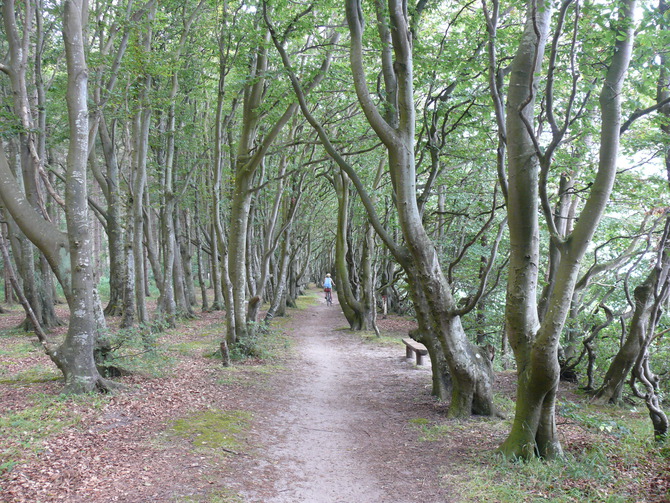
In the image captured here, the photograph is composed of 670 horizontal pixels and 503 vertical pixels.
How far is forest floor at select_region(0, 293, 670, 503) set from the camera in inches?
175

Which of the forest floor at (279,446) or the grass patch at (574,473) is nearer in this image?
the grass patch at (574,473)

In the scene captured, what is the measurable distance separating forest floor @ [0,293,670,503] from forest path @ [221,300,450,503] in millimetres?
23

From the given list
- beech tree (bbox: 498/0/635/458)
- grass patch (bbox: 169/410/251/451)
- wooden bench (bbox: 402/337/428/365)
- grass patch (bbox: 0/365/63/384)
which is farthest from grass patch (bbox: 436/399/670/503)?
grass patch (bbox: 0/365/63/384)

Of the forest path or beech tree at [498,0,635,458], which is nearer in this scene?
beech tree at [498,0,635,458]

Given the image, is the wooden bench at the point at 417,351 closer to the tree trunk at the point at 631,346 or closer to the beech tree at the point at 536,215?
the tree trunk at the point at 631,346

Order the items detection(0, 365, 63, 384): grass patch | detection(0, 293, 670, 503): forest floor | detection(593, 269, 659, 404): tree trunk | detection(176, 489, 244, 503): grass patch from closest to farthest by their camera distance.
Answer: detection(176, 489, 244, 503): grass patch
detection(0, 293, 670, 503): forest floor
detection(593, 269, 659, 404): tree trunk
detection(0, 365, 63, 384): grass patch

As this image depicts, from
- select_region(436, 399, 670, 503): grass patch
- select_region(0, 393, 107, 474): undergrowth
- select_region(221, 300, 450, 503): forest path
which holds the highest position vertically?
select_region(0, 393, 107, 474): undergrowth

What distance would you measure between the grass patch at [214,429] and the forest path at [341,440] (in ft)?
0.74

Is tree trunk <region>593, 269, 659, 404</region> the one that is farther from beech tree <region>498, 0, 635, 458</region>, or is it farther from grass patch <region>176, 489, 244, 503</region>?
grass patch <region>176, 489, 244, 503</region>

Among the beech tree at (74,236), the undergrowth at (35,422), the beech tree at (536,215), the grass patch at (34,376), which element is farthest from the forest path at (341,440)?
the grass patch at (34,376)

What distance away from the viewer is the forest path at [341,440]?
4.75 metres

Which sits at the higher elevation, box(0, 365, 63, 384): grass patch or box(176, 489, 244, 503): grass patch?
box(0, 365, 63, 384): grass patch

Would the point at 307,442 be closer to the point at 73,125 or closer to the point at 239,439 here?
the point at 239,439

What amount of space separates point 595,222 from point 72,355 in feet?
21.9
